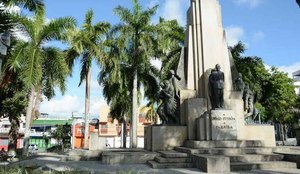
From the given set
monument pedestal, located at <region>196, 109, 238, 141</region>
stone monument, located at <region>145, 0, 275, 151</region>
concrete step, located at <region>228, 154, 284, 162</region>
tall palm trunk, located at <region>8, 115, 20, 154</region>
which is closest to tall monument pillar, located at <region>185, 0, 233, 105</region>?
stone monument, located at <region>145, 0, 275, 151</region>

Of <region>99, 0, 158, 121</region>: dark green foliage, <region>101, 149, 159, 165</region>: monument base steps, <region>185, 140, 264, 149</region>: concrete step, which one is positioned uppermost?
<region>99, 0, 158, 121</region>: dark green foliage

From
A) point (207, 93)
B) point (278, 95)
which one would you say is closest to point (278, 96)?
point (278, 95)

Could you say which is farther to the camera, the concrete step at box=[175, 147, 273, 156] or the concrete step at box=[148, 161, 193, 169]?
the concrete step at box=[175, 147, 273, 156]

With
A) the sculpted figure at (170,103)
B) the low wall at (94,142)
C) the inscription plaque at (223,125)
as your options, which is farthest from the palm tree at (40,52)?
the inscription plaque at (223,125)

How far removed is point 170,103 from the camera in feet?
45.4

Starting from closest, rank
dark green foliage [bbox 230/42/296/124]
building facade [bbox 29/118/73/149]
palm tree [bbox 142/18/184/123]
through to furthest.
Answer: palm tree [bbox 142/18/184/123]
dark green foliage [bbox 230/42/296/124]
building facade [bbox 29/118/73/149]

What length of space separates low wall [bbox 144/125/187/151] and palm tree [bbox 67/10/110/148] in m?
12.4

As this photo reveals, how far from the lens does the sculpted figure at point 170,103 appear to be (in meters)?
13.8

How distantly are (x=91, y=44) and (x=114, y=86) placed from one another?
6326 millimetres

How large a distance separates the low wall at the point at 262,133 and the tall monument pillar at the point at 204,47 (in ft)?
5.53

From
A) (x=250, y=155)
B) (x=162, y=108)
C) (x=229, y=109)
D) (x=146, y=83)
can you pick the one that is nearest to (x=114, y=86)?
(x=146, y=83)

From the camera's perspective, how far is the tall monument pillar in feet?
46.2

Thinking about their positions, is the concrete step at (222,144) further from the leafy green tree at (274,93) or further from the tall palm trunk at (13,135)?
the leafy green tree at (274,93)

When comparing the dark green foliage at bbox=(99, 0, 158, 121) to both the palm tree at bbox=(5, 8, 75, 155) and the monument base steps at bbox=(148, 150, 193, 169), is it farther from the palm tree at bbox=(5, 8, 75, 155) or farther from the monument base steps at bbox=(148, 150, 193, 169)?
the monument base steps at bbox=(148, 150, 193, 169)
